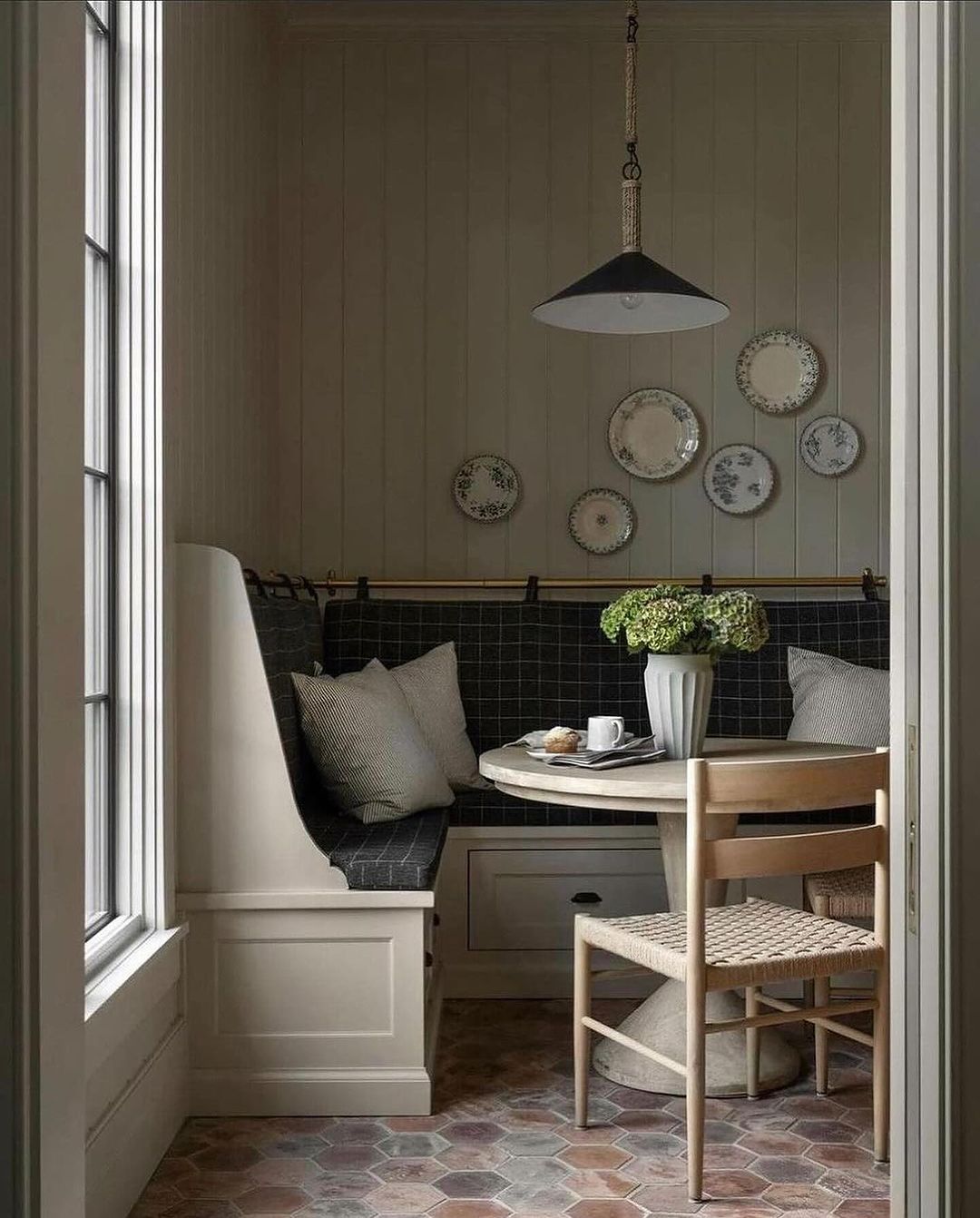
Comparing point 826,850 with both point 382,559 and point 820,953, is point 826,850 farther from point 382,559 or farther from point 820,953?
point 382,559

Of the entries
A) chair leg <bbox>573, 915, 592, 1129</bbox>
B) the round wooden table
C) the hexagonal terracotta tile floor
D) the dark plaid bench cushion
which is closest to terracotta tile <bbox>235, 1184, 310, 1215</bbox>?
the hexagonal terracotta tile floor

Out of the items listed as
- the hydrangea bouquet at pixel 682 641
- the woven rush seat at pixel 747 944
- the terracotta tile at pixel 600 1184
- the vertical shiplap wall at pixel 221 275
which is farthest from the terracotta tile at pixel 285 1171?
the vertical shiplap wall at pixel 221 275

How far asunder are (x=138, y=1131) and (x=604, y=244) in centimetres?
334

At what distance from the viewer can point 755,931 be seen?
266 cm

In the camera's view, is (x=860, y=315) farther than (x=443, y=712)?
Yes

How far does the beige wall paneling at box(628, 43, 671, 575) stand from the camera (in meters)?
4.54

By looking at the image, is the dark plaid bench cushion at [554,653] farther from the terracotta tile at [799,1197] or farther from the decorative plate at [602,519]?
the terracotta tile at [799,1197]

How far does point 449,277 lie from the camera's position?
455 cm

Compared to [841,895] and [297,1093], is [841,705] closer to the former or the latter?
[841,895]

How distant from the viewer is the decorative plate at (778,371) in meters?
4.54

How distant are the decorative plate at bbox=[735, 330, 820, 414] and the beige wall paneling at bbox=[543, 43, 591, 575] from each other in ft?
1.95

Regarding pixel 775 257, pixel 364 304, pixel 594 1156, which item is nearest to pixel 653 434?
pixel 775 257

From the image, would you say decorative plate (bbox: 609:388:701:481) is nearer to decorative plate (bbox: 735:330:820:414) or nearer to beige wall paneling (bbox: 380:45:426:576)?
decorative plate (bbox: 735:330:820:414)

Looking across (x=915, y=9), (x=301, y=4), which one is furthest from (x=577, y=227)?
(x=915, y=9)
